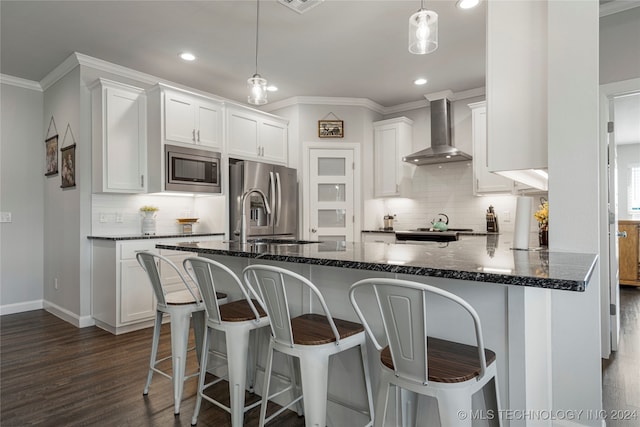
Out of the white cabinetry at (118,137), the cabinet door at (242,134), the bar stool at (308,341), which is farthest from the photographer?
the cabinet door at (242,134)

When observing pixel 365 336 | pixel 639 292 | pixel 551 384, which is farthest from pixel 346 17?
pixel 639 292

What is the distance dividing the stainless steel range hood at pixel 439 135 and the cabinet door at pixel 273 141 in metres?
1.67

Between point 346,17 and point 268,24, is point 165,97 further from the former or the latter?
point 346,17

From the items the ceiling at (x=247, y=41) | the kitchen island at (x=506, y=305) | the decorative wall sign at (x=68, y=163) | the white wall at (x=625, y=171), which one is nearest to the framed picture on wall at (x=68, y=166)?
the decorative wall sign at (x=68, y=163)

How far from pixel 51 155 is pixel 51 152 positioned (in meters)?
0.04

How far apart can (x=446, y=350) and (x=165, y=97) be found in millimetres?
3682

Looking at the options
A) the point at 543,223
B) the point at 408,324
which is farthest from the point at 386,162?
the point at 408,324

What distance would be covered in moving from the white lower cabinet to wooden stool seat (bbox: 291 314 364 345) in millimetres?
2463

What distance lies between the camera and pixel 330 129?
5.13 metres

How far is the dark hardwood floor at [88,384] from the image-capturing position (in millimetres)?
2008

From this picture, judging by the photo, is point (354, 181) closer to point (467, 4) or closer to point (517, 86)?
point (467, 4)

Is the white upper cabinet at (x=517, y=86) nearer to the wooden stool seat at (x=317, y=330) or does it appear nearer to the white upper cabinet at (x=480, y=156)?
the wooden stool seat at (x=317, y=330)

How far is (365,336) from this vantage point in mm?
1623

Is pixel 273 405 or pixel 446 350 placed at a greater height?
pixel 446 350
